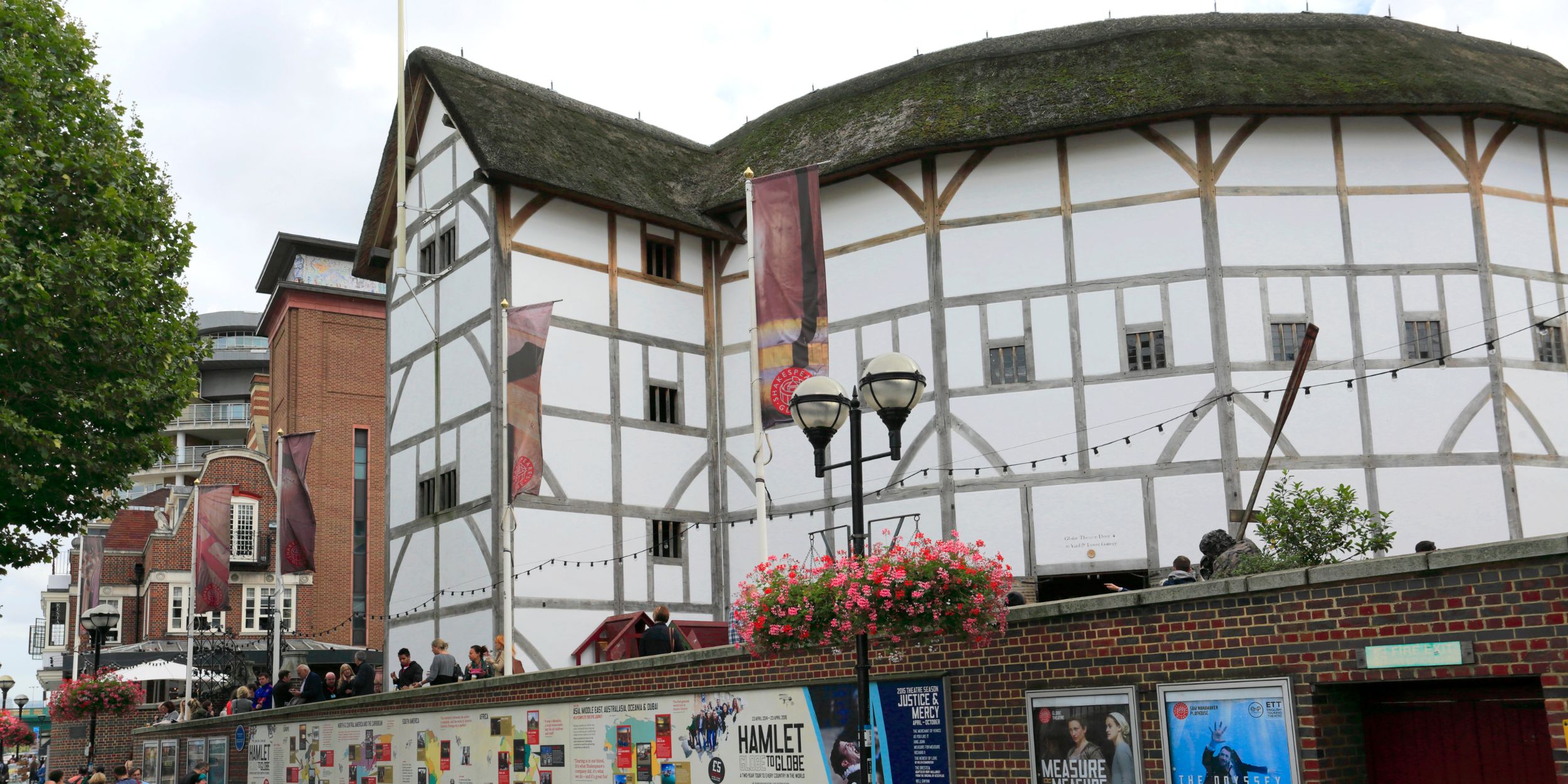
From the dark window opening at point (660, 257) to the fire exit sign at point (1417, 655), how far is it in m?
21.1

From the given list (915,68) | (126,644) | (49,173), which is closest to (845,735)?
(49,173)

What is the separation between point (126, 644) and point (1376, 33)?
155 feet

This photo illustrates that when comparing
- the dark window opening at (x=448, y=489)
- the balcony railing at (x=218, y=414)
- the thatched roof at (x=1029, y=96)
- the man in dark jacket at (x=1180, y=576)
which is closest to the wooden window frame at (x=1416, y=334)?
the thatched roof at (x=1029, y=96)

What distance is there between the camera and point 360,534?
5656 centimetres

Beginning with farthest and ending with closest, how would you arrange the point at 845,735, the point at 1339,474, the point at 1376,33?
1. the point at 1376,33
2. the point at 1339,474
3. the point at 845,735

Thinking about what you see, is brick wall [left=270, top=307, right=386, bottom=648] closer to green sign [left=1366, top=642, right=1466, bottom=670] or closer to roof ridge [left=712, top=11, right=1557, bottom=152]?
roof ridge [left=712, top=11, right=1557, bottom=152]

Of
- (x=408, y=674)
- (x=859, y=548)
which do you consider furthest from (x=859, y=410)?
(x=408, y=674)

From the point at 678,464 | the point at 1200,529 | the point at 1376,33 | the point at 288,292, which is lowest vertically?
the point at 1200,529

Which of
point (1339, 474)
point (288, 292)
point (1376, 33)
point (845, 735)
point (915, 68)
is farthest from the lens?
point (288, 292)

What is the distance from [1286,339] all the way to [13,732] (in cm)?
3665

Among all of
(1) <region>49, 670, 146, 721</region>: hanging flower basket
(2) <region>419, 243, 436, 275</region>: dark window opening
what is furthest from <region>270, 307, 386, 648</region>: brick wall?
(2) <region>419, 243, 436, 275</region>: dark window opening

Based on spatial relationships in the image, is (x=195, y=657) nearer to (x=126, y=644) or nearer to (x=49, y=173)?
(x=126, y=644)

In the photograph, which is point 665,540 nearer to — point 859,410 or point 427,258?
point 427,258

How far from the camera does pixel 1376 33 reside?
2744 cm
